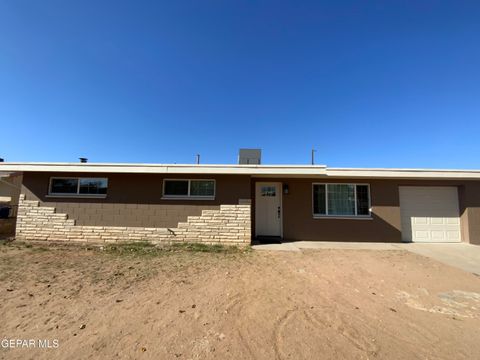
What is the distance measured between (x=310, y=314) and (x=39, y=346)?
344cm

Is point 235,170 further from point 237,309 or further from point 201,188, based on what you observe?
point 237,309

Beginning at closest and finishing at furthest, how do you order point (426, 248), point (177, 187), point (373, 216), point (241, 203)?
point (426, 248) < point (241, 203) < point (177, 187) < point (373, 216)

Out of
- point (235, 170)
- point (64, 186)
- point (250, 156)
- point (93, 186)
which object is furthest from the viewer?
point (250, 156)

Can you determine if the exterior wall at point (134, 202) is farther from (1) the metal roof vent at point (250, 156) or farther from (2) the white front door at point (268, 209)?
(1) the metal roof vent at point (250, 156)

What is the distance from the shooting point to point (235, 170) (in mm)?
7891

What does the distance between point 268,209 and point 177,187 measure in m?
3.70

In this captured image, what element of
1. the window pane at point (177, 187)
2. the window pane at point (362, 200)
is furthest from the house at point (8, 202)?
the window pane at point (362, 200)

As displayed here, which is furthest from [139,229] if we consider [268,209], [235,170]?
[268,209]

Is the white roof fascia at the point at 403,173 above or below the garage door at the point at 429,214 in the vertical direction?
above

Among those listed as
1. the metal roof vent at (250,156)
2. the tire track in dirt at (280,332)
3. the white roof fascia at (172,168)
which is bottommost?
the tire track in dirt at (280,332)

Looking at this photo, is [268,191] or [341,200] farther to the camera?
[268,191]

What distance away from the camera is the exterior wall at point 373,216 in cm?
887

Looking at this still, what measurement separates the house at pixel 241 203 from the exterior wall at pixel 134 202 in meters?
0.04

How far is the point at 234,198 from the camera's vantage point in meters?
8.18
